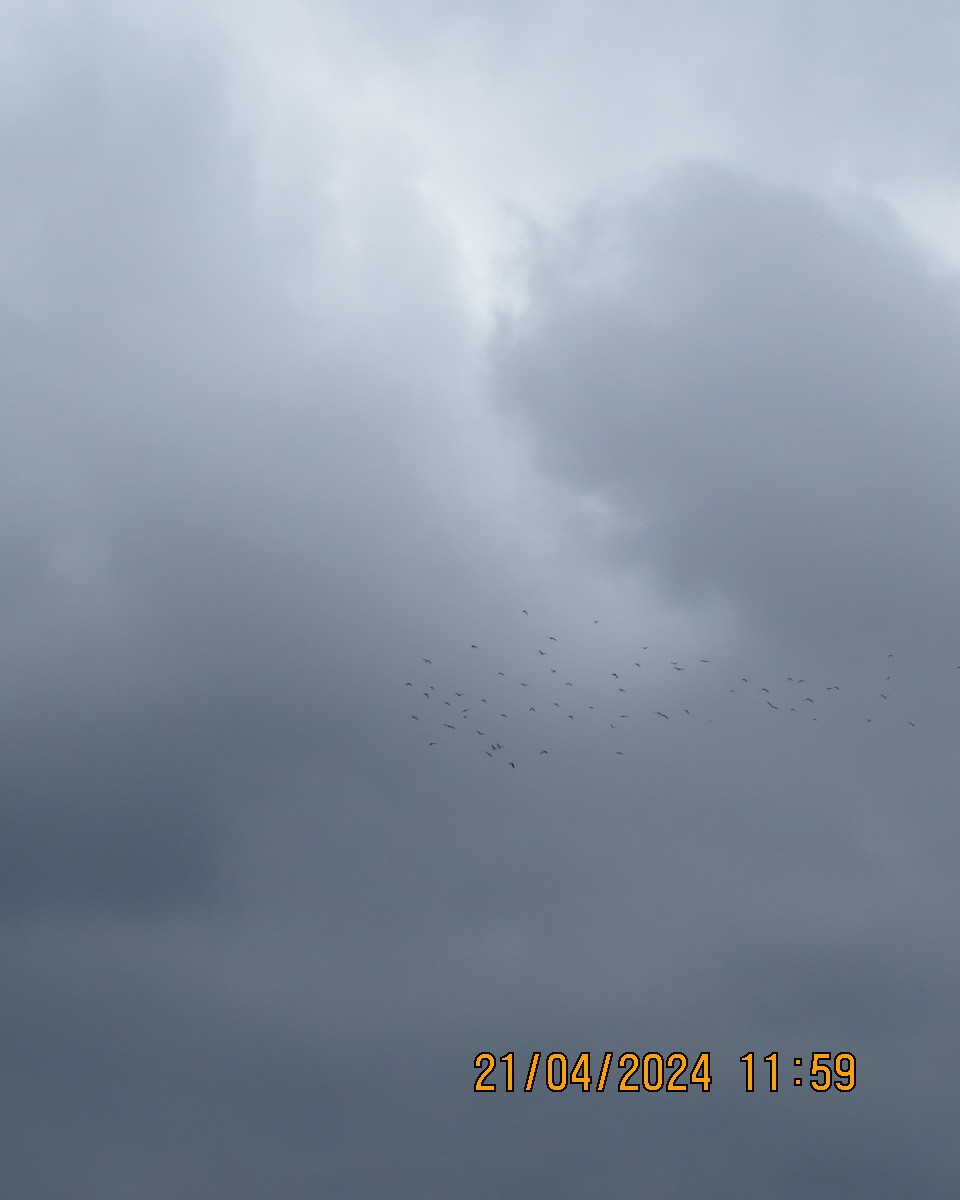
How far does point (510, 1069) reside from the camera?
191250mm

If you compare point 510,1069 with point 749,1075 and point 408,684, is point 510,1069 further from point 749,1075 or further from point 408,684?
point 408,684

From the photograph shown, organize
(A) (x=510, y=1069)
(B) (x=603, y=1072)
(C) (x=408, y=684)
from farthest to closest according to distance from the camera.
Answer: (A) (x=510, y=1069), (B) (x=603, y=1072), (C) (x=408, y=684)

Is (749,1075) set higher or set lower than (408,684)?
lower

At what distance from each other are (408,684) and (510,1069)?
6611cm

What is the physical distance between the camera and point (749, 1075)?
632ft

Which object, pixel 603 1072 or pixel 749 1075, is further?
pixel 749 1075

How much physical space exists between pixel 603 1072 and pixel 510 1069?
2641cm

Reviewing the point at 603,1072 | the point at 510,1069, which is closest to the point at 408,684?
the point at 603,1072

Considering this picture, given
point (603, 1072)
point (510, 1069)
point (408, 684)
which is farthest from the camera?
point (510, 1069)

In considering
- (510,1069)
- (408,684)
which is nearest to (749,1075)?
(510,1069)

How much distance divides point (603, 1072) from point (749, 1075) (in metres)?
33.4

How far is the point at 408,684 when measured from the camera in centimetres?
15200

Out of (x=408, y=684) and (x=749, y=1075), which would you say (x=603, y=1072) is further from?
(x=408, y=684)

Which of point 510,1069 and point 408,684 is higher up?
point 408,684
